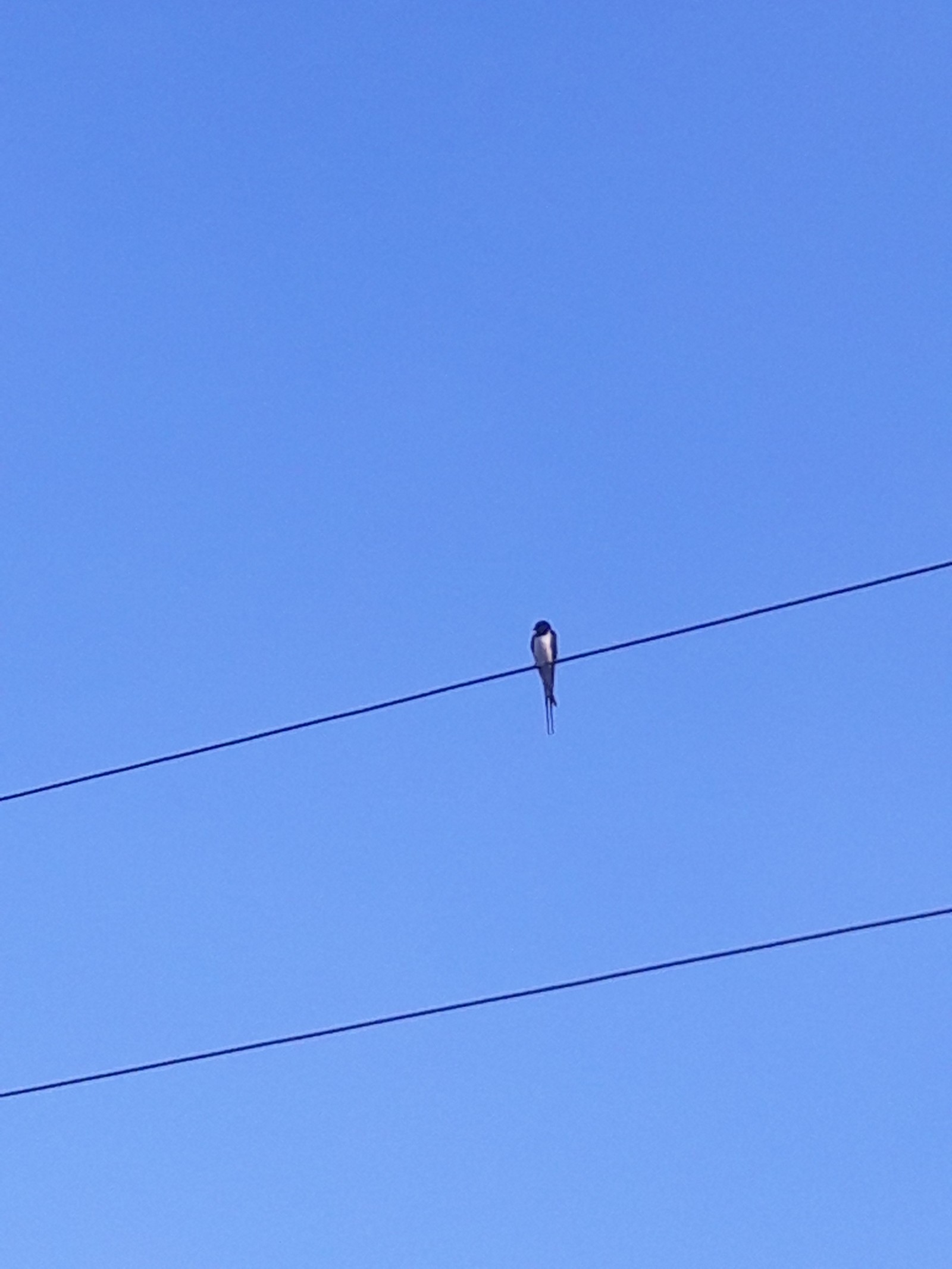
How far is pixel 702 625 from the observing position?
12.6 m

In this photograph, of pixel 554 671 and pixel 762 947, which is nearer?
pixel 762 947

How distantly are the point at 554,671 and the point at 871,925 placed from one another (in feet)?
33.2

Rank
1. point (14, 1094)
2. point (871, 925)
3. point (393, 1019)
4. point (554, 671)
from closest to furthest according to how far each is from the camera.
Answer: point (871, 925)
point (393, 1019)
point (14, 1094)
point (554, 671)

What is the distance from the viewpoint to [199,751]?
13.2 meters

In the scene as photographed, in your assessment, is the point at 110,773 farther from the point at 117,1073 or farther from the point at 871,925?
the point at 871,925

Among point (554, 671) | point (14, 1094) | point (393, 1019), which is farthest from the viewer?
point (554, 671)

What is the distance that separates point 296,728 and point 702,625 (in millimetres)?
2239

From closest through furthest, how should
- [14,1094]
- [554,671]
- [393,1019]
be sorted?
1. [393,1019]
2. [14,1094]
3. [554,671]

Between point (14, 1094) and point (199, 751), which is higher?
point (199, 751)

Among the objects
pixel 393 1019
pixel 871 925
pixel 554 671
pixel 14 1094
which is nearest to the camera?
pixel 871 925

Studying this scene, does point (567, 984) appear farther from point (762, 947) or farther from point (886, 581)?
point (886, 581)

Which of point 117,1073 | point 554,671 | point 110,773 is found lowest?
point 117,1073

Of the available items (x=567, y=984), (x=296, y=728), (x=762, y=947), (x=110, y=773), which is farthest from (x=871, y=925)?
(x=110, y=773)

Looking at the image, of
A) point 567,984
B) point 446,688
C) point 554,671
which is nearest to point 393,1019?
point 567,984
